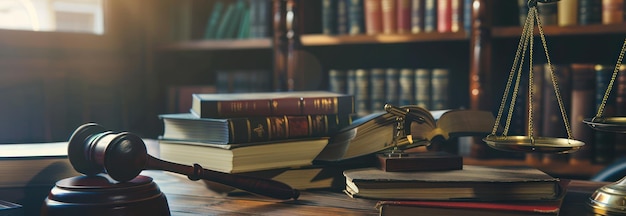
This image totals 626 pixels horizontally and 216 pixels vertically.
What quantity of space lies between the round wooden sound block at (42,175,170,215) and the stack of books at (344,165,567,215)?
25cm

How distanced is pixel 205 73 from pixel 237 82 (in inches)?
15.1

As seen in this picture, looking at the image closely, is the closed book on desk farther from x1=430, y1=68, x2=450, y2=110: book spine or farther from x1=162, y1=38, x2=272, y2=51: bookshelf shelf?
x1=162, y1=38, x2=272, y2=51: bookshelf shelf

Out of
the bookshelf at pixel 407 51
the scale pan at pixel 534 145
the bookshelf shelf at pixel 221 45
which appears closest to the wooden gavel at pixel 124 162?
the scale pan at pixel 534 145

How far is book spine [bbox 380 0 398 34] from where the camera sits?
2268mm

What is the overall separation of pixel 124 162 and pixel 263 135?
0.97ft

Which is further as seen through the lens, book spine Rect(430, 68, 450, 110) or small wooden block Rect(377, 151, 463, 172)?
book spine Rect(430, 68, 450, 110)

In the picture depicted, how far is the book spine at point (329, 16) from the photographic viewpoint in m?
2.36

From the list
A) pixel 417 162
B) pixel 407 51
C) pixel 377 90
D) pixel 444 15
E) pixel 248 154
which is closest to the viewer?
pixel 417 162

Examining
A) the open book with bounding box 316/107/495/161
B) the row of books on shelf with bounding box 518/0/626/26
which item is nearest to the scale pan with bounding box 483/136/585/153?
the open book with bounding box 316/107/495/161

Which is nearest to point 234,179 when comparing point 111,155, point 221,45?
point 111,155

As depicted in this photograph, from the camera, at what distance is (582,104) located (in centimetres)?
205

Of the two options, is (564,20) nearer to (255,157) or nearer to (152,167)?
(255,157)

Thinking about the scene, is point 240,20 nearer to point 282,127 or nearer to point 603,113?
point 603,113

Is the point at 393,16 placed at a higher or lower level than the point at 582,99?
higher
